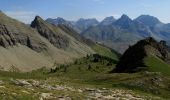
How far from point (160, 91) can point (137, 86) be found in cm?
542

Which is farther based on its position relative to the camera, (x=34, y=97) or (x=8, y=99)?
(x=34, y=97)

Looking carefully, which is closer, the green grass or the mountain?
the green grass

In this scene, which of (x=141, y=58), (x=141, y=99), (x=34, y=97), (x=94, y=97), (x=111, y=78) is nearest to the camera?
(x=34, y=97)

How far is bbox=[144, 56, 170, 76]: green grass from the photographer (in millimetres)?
144375

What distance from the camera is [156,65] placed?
15412 cm

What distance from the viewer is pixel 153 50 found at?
189 m

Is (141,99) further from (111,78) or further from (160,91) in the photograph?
(111,78)

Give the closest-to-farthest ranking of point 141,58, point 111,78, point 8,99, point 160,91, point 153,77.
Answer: point 8,99, point 160,91, point 153,77, point 111,78, point 141,58

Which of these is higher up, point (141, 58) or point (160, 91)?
point (141, 58)

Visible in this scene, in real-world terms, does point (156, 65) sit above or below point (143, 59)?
below

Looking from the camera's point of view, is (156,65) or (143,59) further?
(143,59)

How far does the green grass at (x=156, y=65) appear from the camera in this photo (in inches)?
5684

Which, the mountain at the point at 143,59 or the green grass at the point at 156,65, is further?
the mountain at the point at 143,59

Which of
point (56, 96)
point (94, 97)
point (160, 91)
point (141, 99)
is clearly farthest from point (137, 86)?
point (56, 96)
